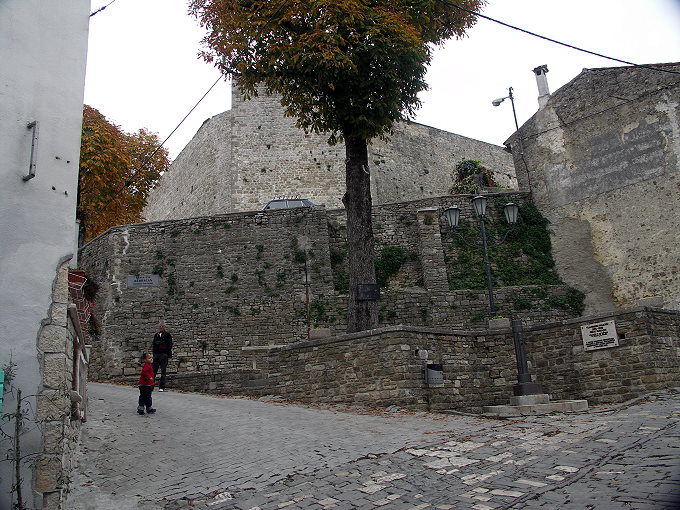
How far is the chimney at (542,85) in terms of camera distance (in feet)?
71.4

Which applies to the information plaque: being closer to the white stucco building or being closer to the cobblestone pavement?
the cobblestone pavement

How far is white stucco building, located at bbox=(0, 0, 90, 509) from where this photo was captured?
5.57 metres

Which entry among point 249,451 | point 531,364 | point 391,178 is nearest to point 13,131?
point 249,451

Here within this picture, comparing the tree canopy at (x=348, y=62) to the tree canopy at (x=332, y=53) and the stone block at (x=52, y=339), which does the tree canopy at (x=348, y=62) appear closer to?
the tree canopy at (x=332, y=53)

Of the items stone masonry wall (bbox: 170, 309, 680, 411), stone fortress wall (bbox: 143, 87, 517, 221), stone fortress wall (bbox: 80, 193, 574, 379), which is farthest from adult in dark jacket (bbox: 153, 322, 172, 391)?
stone fortress wall (bbox: 143, 87, 517, 221)

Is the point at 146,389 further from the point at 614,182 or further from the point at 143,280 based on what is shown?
the point at 614,182

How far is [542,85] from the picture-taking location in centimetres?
2203

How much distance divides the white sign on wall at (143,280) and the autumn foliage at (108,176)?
330 cm

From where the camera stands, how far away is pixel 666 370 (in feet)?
36.6

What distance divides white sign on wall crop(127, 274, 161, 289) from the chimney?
14236mm

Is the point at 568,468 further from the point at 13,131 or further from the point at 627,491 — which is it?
the point at 13,131

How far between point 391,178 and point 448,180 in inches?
167

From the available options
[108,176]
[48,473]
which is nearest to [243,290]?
[108,176]

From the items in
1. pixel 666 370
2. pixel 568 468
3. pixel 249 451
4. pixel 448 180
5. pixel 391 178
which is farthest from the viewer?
pixel 448 180
